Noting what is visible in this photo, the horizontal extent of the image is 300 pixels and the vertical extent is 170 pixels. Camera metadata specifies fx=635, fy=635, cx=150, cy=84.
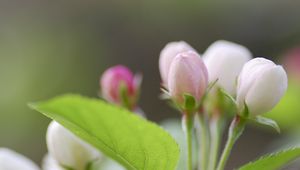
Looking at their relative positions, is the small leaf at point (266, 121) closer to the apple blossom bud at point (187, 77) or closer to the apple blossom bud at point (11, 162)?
the apple blossom bud at point (187, 77)

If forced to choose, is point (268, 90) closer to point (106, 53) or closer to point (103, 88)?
point (103, 88)

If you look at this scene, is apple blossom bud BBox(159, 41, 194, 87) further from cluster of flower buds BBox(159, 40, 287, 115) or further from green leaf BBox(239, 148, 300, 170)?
green leaf BBox(239, 148, 300, 170)

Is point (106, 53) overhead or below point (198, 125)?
below

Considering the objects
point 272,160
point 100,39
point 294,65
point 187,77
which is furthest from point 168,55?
point 100,39

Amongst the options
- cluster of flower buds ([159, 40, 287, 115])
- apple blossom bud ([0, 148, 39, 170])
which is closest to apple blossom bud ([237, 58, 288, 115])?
cluster of flower buds ([159, 40, 287, 115])

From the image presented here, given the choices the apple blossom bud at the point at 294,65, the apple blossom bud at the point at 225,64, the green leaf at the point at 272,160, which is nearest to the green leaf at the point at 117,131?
the green leaf at the point at 272,160

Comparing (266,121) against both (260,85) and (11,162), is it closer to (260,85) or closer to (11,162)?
(260,85)

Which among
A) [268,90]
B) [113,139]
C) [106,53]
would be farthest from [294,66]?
[106,53]
